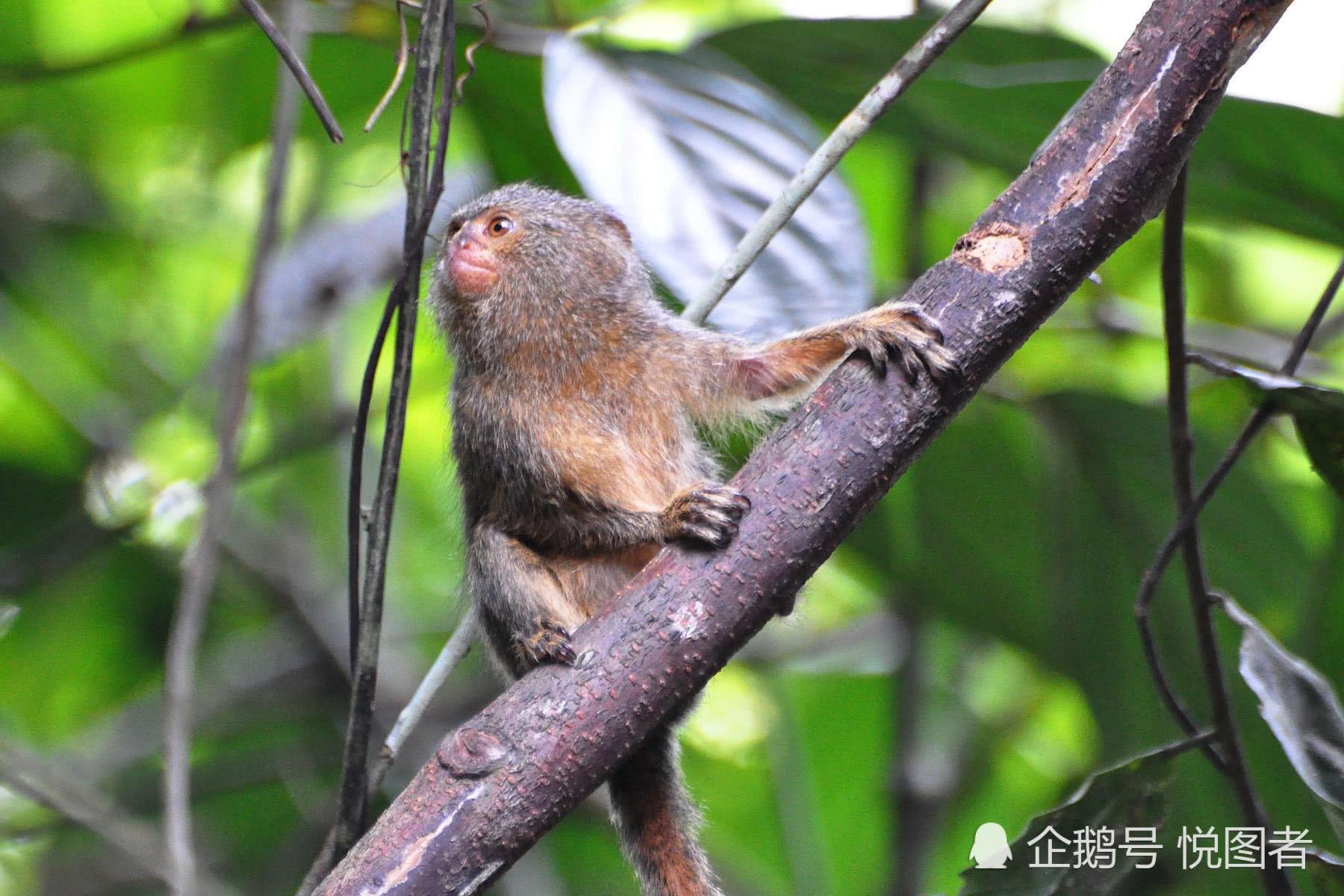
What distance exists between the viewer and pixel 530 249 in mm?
2676

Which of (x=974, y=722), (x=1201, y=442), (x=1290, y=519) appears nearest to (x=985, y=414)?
(x=1201, y=442)

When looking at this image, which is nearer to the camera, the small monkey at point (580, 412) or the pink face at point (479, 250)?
the small monkey at point (580, 412)

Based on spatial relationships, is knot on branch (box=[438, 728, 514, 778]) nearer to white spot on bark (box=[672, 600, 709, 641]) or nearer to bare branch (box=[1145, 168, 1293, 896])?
white spot on bark (box=[672, 600, 709, 641])

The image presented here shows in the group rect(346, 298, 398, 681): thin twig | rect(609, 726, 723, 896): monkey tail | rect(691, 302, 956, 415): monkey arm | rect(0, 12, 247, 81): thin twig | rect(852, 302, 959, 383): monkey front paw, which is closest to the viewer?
rect(852, 302, 959, 383): monkey front paw

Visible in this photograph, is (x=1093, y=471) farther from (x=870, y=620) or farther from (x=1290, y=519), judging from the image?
(x=870, y=620)

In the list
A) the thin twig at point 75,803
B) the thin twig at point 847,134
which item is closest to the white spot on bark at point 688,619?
the thin twig at point 847,134

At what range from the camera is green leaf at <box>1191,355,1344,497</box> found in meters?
1.69

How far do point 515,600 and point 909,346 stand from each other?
91 centimetres

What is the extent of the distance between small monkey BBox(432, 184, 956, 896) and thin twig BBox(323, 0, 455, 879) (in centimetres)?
30

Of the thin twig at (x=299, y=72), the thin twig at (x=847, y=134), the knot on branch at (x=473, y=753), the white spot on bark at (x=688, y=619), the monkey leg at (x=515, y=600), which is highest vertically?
the thin twig at (x=299, y=72)

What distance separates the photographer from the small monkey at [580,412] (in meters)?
2.21

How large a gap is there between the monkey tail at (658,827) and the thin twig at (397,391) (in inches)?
21.2

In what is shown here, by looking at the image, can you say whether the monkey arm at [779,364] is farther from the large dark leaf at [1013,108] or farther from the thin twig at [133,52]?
the thin twig at [133,52]

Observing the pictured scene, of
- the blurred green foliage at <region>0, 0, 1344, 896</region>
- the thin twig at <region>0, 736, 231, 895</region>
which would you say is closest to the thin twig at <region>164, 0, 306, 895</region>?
the thin twig at <region>0, 736, 231, 895</region>
